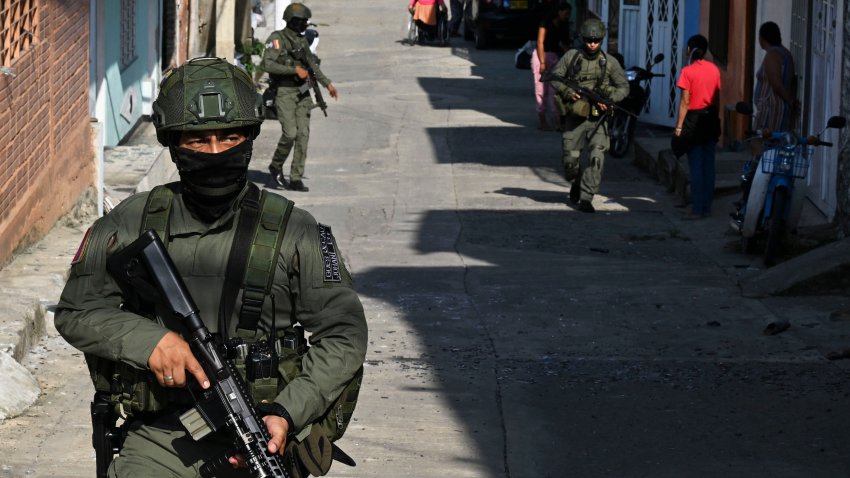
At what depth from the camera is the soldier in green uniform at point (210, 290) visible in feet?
11.8

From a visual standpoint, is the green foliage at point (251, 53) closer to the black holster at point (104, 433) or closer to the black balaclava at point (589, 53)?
the black balaclava at point (589, 53)

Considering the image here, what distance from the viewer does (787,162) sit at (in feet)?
35.5

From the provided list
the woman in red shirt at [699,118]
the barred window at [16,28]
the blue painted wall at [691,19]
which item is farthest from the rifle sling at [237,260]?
the blue painted wall at [691,19]

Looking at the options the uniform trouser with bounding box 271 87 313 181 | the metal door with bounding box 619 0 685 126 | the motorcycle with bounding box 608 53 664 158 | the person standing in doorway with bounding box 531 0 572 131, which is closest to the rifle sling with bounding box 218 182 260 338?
the uniform trouser with bounding box 271 87 313 181

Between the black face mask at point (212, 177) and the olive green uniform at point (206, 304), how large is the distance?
44mm

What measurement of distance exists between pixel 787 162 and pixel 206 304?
7849 mm

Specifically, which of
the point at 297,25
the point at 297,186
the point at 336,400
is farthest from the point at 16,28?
the point at 336,400

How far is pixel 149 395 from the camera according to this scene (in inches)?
142

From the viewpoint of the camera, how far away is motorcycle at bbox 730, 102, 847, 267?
1077 cm

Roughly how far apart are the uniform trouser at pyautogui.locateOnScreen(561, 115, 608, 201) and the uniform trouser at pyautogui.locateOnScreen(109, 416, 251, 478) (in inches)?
396

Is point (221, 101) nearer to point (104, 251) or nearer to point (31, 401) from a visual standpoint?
point (104, 251)

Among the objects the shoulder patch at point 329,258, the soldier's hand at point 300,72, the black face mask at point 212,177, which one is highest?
the black face mask at point 212,177

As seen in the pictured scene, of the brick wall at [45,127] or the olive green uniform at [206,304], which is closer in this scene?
the olive green uniform at [206,304]

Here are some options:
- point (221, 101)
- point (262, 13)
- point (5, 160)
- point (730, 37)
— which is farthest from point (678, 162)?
point (262, 13)
